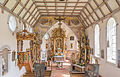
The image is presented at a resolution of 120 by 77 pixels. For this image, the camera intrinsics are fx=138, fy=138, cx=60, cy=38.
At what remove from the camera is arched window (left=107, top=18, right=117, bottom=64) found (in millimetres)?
11328

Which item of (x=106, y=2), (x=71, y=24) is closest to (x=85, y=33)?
(x=71, y=24)

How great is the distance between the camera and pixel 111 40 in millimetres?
11750

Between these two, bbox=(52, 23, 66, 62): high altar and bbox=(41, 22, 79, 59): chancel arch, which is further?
bbox=(41, 22, 79, 59): chancel arch

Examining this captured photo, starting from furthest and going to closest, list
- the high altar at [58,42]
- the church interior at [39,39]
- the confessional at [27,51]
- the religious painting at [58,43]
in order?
the religious painting at [58,43], the high altar at [58,42], the confessional at [27,51], the church interior at [39,39]

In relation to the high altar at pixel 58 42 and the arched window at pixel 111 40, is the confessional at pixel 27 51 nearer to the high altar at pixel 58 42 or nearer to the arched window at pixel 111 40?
the arched window at pixel 111 40

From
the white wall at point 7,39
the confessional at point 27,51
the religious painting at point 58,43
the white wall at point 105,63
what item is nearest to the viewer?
the white wall at point 7,39

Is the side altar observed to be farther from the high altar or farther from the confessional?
the confessional

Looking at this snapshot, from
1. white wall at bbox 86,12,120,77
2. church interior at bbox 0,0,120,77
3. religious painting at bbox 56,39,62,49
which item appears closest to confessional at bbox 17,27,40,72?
church interior at bbox 0,0,120,77

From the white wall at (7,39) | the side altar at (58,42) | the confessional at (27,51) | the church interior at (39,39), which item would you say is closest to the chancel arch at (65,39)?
the side altar at (58,42)

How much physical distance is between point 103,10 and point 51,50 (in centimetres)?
1638

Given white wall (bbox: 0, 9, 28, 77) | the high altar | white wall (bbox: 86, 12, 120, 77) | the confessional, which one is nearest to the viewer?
white wall (bbox: 0, 9, 28, 77)

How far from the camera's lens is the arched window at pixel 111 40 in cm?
1133

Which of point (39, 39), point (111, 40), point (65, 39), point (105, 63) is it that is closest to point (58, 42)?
point (65, 39)

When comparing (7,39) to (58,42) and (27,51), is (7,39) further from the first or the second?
(58,42)
